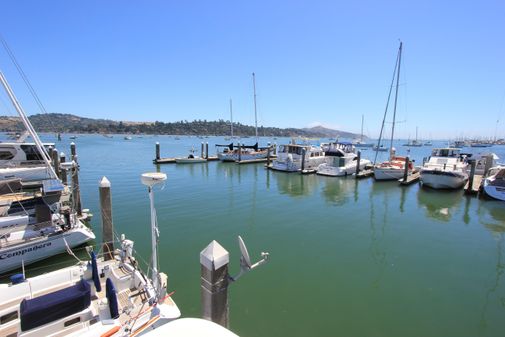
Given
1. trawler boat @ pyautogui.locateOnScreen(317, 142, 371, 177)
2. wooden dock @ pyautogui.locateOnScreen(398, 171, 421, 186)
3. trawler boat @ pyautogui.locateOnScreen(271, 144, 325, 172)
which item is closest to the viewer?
wooden dock @ pyautogui.locateOnScreen(398, 171, 421, 186)

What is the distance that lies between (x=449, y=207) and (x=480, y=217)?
209cm

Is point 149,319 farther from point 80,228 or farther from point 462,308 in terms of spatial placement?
point 462,308

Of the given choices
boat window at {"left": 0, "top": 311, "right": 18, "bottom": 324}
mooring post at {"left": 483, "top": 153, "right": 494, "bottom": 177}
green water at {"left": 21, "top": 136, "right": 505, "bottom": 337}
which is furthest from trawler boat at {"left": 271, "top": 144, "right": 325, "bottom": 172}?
boat window at {"left": 0, "top": 311, "right": 18, "bottom": 324}

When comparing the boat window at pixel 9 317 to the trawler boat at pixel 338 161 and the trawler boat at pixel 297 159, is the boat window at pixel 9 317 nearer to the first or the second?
the trawler boat at pixel 297 159

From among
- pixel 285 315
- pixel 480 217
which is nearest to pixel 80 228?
pixel 285 315

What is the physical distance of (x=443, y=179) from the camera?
21.4 meters

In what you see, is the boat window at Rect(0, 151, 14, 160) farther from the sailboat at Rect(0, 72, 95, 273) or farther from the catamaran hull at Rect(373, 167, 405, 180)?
the catamaran hull at Rect(373, 167, 405, 180)

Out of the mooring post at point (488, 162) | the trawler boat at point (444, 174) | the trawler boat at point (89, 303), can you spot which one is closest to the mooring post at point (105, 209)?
the trawler boat at point (89, 303)

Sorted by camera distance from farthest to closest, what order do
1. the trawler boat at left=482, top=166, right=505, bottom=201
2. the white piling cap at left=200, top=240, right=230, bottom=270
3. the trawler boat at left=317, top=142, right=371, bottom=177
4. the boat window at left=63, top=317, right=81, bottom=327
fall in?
1. the trawler boat at left=317, top=142, right=371, bottom=177
2. the trawler boat at left=482, top=166, right=505, bottom=201
3. the boat window at left=63, top=317, right=81, bottom=327
4. the white piling cap at left=200, top=240, right=230, bottom=270

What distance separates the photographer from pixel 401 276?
848 cm

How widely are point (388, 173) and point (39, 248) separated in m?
26.1

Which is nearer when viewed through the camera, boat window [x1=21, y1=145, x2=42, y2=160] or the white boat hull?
the white boat hull

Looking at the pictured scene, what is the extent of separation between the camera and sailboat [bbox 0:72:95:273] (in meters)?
8.18

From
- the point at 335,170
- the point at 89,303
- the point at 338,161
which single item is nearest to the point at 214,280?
the point at 89,303
